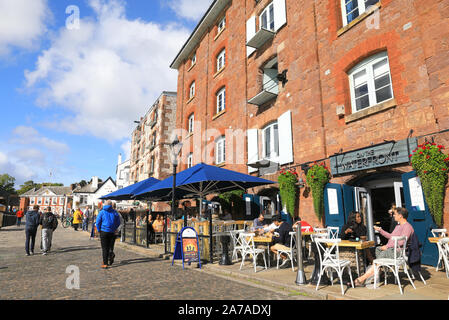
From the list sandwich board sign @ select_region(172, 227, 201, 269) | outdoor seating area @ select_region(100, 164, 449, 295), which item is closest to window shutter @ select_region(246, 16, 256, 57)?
outdoor seating area @ select_region(100, 164, 449, 295)

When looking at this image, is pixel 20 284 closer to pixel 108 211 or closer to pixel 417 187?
pixel 108 211

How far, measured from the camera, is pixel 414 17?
764 centimetres

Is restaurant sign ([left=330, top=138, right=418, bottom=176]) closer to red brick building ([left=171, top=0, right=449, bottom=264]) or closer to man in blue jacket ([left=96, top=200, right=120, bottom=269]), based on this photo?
red brick building ([left=171, top=0, right=449, bottom=264])

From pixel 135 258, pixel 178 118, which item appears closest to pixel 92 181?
pixel 178 118

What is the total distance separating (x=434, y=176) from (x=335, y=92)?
414 centimetres

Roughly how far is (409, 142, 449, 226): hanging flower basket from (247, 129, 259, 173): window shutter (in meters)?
6.86

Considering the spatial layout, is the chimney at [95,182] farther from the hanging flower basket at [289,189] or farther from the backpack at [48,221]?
the hanging flower basket at [289,189]

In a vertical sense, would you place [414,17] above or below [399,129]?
above

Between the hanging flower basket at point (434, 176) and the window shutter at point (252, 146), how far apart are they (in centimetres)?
686

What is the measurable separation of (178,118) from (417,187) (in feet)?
54.6

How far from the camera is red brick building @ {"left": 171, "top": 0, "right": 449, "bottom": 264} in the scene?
7.28 m

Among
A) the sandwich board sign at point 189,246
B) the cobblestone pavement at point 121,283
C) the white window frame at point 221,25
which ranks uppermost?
the white window frame at point 221,25

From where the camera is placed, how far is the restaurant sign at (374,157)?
7.28 metres

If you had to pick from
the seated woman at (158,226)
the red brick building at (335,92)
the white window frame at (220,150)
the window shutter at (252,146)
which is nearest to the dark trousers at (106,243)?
the seated woman at (158,226)
